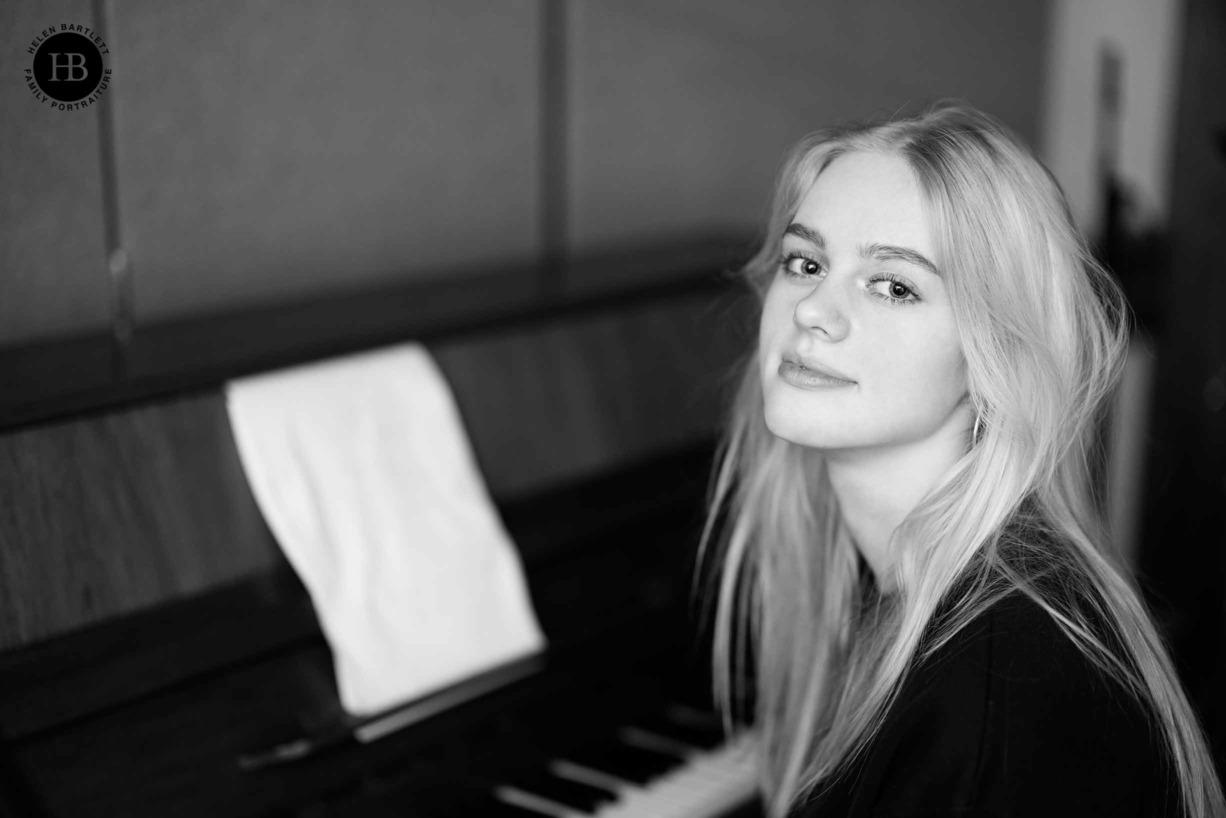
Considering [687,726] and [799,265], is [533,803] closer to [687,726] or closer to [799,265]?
[687,726]

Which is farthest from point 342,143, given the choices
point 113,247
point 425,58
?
point 113,247

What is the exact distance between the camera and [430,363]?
6.66ft

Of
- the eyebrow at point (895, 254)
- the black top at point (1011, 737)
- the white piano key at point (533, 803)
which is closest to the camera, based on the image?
the black top at point (1011, 737)

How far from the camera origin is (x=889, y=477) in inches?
67.5

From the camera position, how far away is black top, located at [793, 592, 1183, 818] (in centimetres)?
146

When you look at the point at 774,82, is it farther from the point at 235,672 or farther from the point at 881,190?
the point at 235,672

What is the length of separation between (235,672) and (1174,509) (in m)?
→ 3.23

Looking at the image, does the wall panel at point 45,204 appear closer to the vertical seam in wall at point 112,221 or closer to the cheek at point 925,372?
the vertical seam in wall at point 112,221

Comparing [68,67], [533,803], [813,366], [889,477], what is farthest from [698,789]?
[68,67]

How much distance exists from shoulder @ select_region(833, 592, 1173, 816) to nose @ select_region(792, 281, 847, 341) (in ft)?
1.19

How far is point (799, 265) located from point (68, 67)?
1074 mm

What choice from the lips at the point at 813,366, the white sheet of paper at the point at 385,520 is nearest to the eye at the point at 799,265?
the lips at the point at 813,366

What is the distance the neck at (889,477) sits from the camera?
170cm

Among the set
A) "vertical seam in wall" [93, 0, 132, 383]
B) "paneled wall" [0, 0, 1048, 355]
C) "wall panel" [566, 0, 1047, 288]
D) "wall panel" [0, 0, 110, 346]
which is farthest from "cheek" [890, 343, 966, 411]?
"wall panel" [0, 0, 110, 346]
